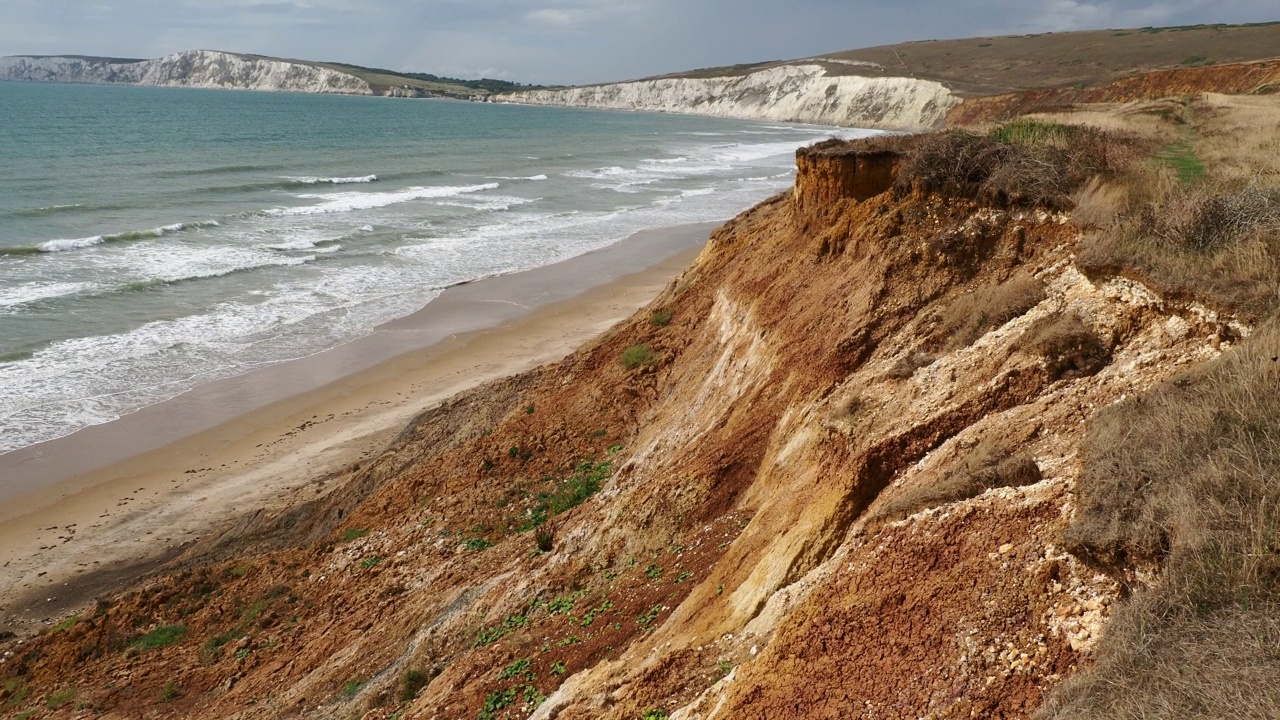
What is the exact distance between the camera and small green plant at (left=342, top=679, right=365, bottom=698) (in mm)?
8711

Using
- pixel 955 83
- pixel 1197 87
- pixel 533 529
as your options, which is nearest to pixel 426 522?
pixel 533 529

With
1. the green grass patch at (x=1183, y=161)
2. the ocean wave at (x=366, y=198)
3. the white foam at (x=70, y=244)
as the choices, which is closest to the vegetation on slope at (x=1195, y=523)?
the green grass patch at (x=1183, y=161)

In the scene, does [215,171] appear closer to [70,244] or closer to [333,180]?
[333,180]

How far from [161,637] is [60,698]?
1251mm

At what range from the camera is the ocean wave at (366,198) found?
131ft

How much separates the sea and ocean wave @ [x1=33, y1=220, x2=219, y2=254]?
0.36ft

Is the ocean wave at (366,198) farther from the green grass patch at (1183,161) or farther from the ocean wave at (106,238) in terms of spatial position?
the green grass patch at (1183,161)

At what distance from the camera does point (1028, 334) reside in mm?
7141

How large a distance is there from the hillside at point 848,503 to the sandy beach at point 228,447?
4.58 ft

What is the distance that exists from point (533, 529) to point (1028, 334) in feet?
21.3

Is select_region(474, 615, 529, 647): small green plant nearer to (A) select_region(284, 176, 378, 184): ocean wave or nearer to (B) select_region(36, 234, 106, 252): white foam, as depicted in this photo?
(B) select_region(36, 234, 106, 252): white foam

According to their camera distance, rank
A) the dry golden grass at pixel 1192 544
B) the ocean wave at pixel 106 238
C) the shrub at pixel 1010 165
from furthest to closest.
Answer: the ocean wave at pixel 106 238 → the shrub at pixel 1010 165 → the dry golden grass at pixel 1192 544

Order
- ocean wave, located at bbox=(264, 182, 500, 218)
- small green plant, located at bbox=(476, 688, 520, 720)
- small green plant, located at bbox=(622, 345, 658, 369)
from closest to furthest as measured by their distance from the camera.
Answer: small green plant, located at bbox=(476, 688, 520, 720), small green plant, located at bbox=(622, 345, 658, 369), ocean wave, located at bbox=(264, 182, 500, 218)

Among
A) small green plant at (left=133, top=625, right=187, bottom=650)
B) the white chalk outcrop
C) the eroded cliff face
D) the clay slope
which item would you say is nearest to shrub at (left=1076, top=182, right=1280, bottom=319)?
the clay slope
